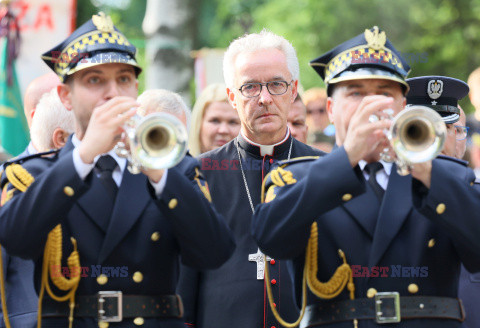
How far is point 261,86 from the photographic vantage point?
597 centimetres

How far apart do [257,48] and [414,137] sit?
199 cm

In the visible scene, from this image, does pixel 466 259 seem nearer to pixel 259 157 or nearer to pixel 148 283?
pixel 148 283

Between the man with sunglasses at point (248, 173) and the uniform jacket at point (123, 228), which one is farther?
the man with sunglasses at point (248, 173)

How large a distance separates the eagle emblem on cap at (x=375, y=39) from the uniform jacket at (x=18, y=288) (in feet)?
7.27

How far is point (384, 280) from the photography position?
4.38 m

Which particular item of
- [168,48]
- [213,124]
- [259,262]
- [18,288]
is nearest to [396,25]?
[168,48]

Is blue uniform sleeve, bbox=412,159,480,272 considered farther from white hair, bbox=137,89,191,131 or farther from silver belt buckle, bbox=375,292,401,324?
white hair, bbox=137,89,191,131

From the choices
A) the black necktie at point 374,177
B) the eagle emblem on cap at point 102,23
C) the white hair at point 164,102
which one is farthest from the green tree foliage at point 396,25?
the black necktie at point 374,177

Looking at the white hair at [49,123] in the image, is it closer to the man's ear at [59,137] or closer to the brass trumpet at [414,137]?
the man's ear at [59,137]

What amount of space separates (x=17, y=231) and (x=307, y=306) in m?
1.36

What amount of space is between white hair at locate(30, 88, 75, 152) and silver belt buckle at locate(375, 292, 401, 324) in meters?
2.80

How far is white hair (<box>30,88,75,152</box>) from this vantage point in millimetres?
6371

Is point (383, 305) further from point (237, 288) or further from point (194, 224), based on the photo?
point (237, 288)

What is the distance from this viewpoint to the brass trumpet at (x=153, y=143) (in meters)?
4.29
